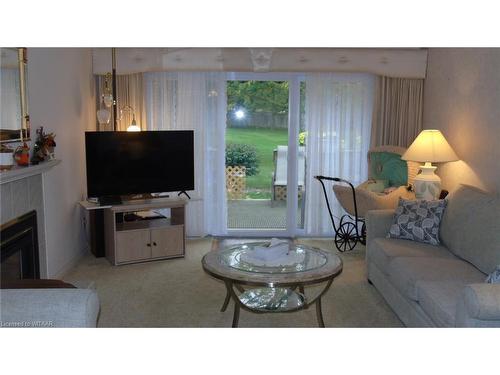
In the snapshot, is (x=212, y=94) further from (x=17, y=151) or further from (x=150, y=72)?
(x=17, y=151)

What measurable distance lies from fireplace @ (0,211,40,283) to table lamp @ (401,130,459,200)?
3505mm

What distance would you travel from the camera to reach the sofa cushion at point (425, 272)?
3.58 meters

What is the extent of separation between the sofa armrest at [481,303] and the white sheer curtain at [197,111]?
12.4 feet

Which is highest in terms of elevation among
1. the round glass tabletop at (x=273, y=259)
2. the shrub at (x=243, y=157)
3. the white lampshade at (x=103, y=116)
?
the white lampshade at (x=103, y=116)

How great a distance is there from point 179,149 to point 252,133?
1.15m

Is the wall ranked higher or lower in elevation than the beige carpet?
higher

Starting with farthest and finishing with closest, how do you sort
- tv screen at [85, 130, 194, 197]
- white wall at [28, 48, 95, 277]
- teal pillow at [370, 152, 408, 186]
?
teal pillow at [370, 152, 408, 186]
tv screen at [85, 130, 194, 197]
white wall at [28, 48, 95, 277]

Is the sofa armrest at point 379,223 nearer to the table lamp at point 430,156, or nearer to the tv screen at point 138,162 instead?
the table lamp at point 430,156

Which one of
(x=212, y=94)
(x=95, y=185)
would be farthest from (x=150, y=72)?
(x=95, y=185)

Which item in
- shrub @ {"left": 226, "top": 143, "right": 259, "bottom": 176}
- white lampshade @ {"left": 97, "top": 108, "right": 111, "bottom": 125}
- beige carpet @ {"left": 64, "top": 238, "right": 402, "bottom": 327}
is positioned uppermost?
white lampshade @ {"left": 97, "top": 108, "right": 111, "bottom": 125}

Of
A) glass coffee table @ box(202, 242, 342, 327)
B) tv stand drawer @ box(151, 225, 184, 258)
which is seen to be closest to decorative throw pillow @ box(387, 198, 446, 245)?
glass coffee table @ box(202, 242, 342, 327)

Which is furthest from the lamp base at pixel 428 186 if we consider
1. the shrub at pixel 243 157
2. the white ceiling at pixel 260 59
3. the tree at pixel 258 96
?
the shrub at pixel 243 157

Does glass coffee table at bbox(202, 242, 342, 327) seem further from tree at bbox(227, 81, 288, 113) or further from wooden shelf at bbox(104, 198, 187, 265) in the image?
tree at bbox(227, 81, 288, 113)

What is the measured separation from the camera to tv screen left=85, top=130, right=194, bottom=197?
5215 mm
